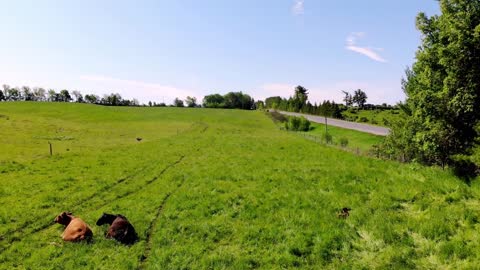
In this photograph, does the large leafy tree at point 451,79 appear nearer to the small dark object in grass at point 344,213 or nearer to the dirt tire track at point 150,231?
the small dark object in grass at point 344,213

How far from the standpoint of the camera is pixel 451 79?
60.0ft

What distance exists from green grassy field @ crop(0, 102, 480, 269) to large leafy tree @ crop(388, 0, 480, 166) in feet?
6.91

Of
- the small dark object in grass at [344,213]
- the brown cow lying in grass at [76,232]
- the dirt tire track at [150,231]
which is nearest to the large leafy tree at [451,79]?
the small dark object in grass at [344,213]

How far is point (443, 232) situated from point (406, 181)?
6.89 m

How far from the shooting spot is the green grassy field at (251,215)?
13.6m

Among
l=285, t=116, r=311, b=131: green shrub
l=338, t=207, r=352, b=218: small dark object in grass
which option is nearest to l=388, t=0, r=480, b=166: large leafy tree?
l=338, t=207, r=352, b=218: small dark object in grass

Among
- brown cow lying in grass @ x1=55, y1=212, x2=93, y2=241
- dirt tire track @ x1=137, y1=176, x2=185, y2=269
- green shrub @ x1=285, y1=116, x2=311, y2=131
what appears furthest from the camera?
green shrub @ x1=285, y1=116, x2=311, y2=131

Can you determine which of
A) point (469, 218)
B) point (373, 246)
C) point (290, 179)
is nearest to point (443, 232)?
point (469, 218)

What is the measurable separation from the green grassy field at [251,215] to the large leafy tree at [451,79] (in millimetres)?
2106

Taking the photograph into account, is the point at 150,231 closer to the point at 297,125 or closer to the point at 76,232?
the point at 76,232

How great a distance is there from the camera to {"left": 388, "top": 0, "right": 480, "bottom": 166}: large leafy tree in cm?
1750

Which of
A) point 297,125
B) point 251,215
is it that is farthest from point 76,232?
point 297,125

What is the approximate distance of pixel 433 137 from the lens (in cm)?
2012

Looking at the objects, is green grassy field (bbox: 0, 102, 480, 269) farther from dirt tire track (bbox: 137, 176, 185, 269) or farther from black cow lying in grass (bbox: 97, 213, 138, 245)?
black cow lying in grass (bbox: 97, 213, 138, 245)
